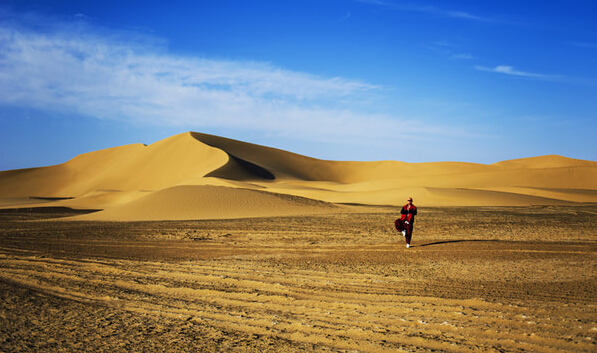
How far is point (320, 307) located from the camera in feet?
23.7

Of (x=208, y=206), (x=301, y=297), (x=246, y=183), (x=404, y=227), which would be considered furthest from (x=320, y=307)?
(x=246, y=183)

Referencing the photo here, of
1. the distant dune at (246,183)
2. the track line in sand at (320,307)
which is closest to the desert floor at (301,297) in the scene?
the track line in sand at (320,307)

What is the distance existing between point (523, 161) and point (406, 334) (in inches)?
5024

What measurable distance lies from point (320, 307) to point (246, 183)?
180 ft

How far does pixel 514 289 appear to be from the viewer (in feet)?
27.5

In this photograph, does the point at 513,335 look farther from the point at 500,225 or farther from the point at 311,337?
the point at 500,225

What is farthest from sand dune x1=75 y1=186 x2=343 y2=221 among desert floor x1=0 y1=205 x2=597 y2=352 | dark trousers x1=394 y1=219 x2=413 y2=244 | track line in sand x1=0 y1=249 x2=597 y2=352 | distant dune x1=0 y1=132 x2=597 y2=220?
track line in sand x1=0 y1=249 x2=597 y2=352

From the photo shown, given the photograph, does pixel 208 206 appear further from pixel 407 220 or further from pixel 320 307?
pixel 320 307

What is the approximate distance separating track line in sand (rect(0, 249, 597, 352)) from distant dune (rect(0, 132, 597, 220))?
20063mm

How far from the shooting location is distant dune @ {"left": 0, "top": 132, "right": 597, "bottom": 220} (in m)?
34.1

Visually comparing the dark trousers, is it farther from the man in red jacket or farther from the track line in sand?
the track line in sand

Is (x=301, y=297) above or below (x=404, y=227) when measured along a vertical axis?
below

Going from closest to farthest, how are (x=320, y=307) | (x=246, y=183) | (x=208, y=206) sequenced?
(x=320, y=307)
(x=208, y=206)
(x=246, y=183)

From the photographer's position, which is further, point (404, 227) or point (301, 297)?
point (404, 227)
